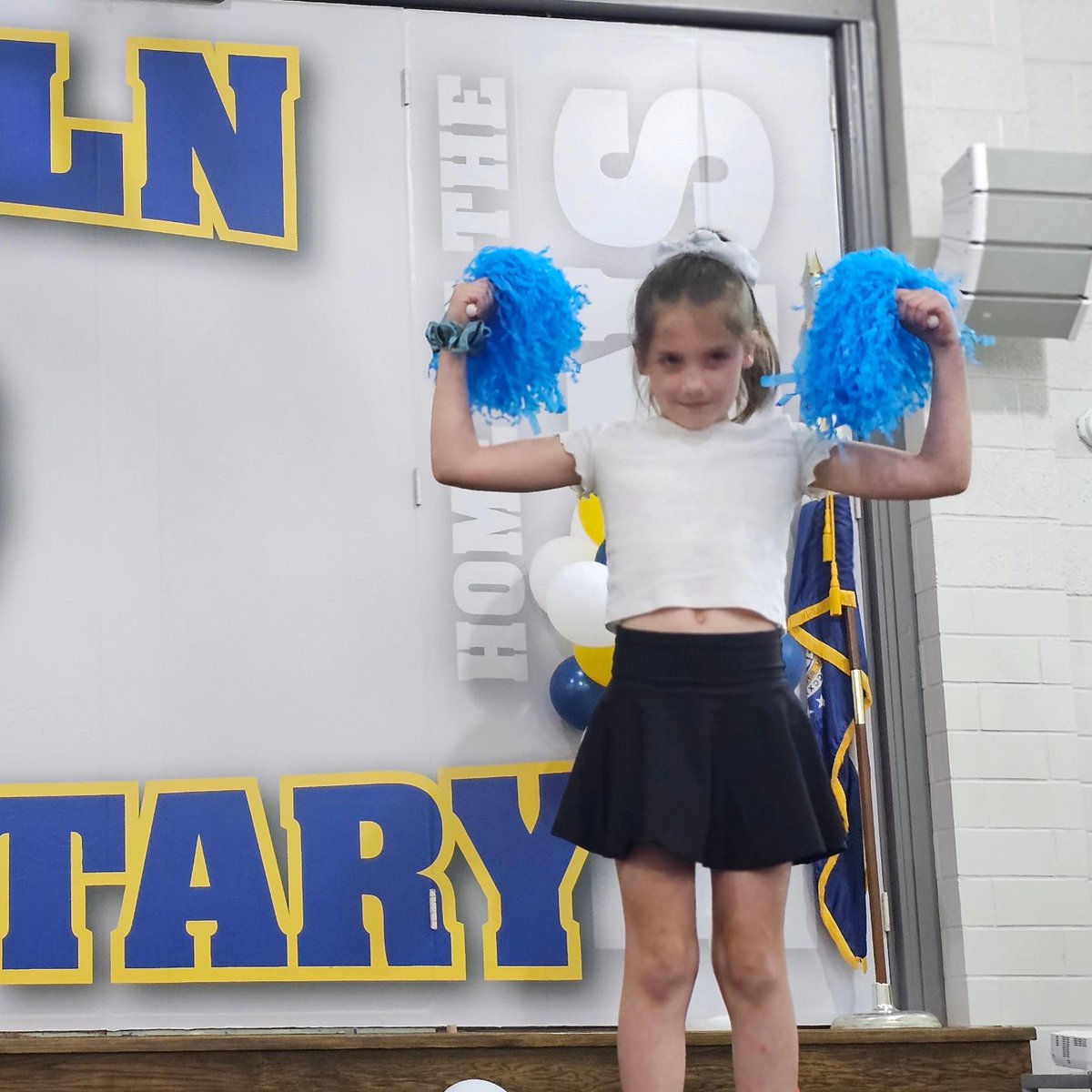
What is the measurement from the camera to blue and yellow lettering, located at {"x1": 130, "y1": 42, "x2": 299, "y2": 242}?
12.0 feet

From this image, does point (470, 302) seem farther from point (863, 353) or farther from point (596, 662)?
point (596, 662)

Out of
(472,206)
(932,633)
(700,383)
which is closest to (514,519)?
(472,206)

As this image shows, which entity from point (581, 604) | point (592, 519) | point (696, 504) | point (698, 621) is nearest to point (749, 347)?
point (696, 504)

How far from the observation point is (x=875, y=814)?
3.60 m

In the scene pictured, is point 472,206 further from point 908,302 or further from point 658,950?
point 658,950

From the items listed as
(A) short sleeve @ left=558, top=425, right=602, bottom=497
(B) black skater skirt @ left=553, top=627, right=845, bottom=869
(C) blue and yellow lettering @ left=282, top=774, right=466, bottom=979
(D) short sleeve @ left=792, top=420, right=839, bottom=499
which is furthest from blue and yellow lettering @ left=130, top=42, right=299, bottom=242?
(B) black skater skirt @ left=553, top=627, right=845, bottom=869

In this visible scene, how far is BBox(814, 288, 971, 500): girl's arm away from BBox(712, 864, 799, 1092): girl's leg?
52 cm

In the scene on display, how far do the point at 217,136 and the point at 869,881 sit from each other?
2195 mm

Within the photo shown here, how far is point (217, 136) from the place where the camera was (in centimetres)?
368

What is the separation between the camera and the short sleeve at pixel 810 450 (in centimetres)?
212

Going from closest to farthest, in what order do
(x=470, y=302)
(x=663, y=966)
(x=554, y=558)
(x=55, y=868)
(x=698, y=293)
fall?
(x=663, y=966) < (x=698, y=293) < (x=470, y=302) < (x=55, y=868) < (x=554, y=558)

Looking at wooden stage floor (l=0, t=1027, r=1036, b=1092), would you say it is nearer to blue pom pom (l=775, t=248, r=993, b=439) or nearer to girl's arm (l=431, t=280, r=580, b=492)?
girl's arm (l=431, t=280, r=580, b=492)

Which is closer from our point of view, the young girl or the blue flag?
the young girl

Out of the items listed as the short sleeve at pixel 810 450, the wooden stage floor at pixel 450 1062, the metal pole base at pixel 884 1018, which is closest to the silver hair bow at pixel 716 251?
the short sleeve at pixel 810 450
